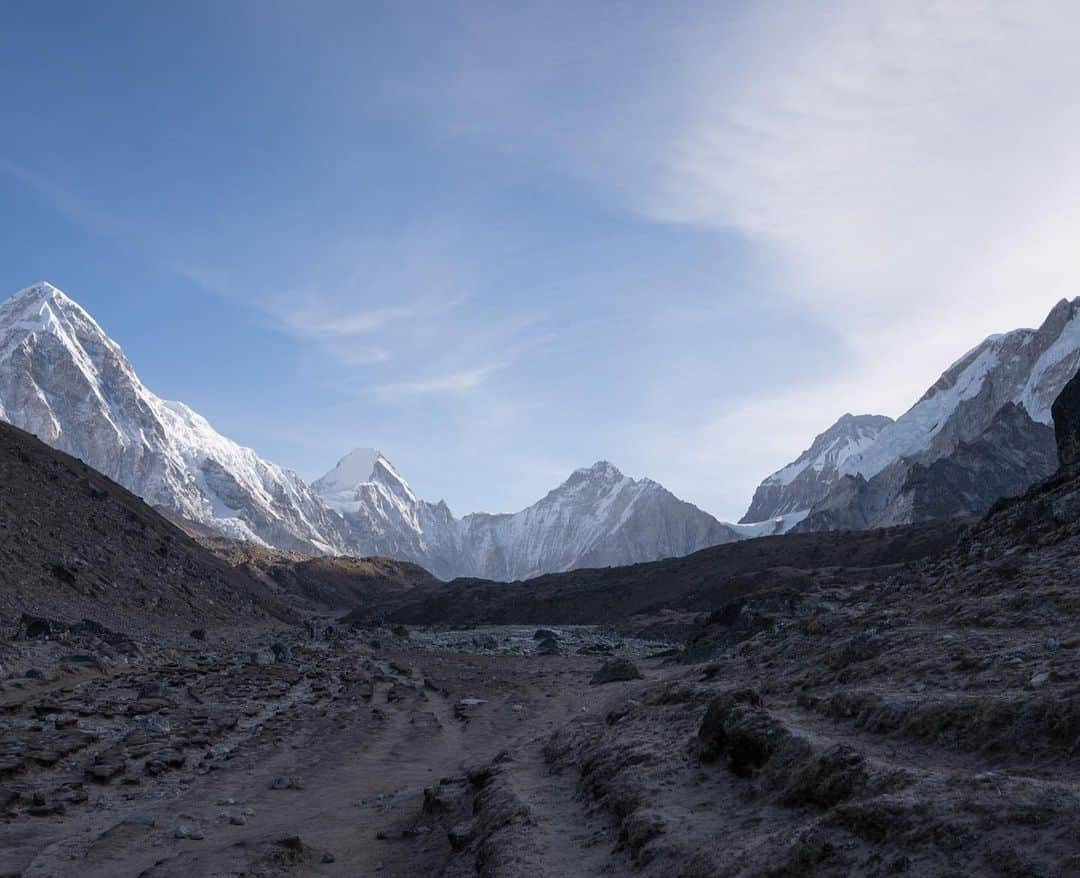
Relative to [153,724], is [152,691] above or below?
above

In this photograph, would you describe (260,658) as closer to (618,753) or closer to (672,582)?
(618,753)

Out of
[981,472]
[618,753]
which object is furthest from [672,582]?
[618,753]

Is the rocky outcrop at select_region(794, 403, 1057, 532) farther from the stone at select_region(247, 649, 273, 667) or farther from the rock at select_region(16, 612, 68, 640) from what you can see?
the rock at select_region(16, 612, 68, 640)

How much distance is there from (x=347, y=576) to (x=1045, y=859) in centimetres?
17638

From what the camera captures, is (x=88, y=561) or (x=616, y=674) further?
(x=88, y=561)

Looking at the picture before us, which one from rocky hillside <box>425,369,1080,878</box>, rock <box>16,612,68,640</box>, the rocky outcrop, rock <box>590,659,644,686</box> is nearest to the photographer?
rocky hillside <box>425,369,1080,878</box>

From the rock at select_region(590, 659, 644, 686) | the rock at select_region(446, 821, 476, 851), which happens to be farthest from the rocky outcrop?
the rock at select_region(446, 821, 476, 851)

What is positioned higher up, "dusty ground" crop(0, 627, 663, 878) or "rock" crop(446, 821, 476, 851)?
"dusty ground" crop(0, 627, 663, 878)

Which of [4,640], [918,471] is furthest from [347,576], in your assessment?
[4,640]

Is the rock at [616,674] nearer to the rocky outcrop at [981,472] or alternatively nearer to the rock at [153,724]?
the rock at [153,724]

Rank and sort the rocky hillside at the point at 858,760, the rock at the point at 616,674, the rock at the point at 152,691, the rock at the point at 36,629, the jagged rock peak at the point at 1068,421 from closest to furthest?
the rocky hillside at the point at 858,760
the rock at the point at 152,691
the jagged rock peak at the point at 1068,421
the rock at the point at 36,629
the rock at the point at 616,674

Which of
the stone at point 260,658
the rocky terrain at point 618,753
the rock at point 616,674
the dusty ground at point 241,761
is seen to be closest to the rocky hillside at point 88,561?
the stone at point 260,658

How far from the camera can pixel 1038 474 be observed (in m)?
149

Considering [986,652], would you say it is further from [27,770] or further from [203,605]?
[203,605]
